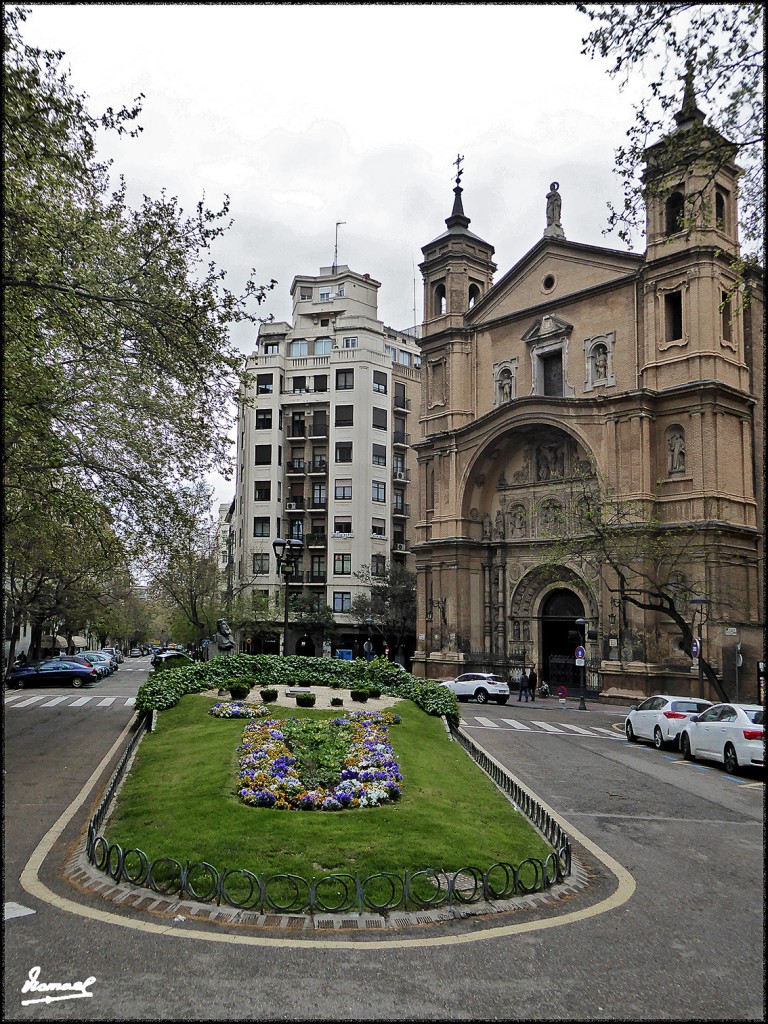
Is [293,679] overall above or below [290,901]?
above

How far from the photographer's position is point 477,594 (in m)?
48.1

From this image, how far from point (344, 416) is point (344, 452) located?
2.86m

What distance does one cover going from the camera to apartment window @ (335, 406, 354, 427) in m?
65.1

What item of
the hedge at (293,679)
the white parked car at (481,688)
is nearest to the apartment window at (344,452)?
the white parked car at (481,688)

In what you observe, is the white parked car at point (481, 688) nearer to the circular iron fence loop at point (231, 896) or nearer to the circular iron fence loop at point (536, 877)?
the circular iron fence loop at point (536, 877)

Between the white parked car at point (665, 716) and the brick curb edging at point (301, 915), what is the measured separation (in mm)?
13072

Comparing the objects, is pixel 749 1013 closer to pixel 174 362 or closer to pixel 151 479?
pixel 174 362

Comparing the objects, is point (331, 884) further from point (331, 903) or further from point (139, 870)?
point (139, 870)

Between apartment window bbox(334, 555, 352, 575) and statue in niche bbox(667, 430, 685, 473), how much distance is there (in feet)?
96.0

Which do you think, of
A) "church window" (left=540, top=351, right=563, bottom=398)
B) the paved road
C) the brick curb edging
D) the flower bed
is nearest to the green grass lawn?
the flower bed

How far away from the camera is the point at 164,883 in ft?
28.6

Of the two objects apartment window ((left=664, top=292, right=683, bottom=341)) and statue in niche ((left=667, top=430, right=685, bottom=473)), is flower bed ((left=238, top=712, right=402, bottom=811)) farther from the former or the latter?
apartment window ((left=664, top=292, right=683, bottom=341))

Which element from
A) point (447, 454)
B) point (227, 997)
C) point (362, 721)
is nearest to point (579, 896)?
point (227, 997)

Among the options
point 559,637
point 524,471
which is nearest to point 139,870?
point 559,637
